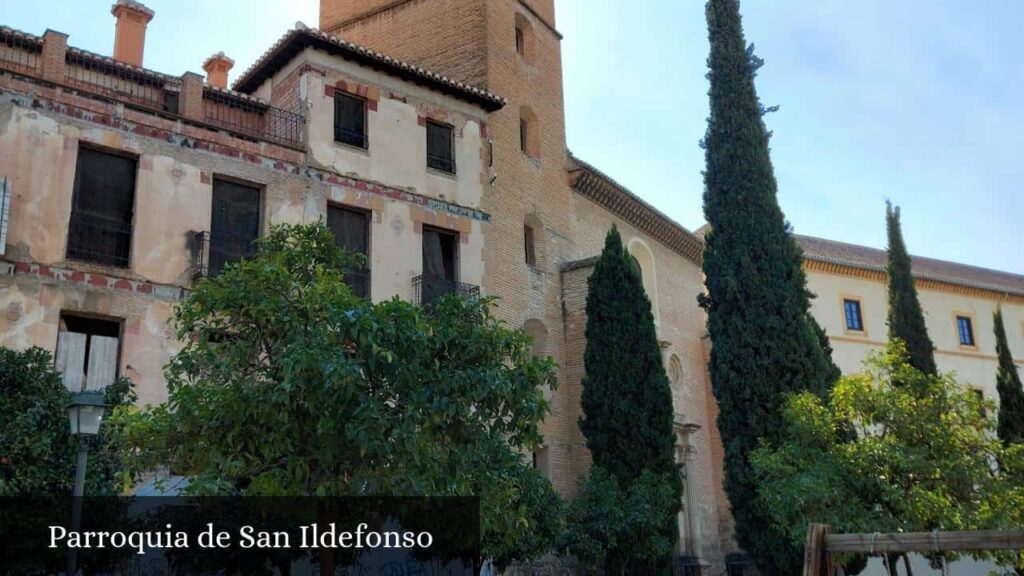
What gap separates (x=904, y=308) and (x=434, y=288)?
55.9 ft

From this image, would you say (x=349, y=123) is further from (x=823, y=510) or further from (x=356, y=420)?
(x=823, y=510)

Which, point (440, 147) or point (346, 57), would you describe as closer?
point (346, 57)

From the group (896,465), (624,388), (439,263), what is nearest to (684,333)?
(624,388)

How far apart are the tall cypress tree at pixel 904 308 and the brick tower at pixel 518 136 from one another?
11758 mm

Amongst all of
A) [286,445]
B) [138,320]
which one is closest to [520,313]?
[138,320]

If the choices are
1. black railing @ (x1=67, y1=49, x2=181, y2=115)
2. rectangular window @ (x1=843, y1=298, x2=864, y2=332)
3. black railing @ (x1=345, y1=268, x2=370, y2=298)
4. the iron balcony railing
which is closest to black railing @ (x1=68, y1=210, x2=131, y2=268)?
black railing @ (x1=67, y1=49, x2=181, y2=115)

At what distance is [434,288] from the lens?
17906mm

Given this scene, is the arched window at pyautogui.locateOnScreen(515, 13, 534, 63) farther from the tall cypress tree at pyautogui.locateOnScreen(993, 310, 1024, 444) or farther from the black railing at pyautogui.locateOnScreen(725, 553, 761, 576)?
the tall cypress tree at pyautogui.locateOnScreen(993, 310, 1024, 444)

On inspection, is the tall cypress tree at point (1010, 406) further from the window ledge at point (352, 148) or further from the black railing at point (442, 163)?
the window ledge at point (352, 148)

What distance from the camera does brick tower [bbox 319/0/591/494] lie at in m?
20.1

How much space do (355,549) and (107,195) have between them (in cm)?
736

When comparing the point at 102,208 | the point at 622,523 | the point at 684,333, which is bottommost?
the point at 622,523

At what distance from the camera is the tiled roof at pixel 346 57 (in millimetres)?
17453

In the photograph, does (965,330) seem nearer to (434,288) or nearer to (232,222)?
(434,288)
